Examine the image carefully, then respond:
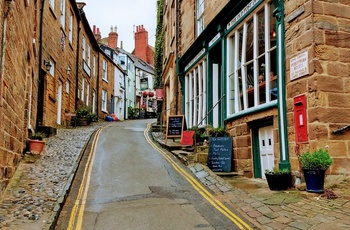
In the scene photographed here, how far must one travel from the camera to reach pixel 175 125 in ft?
44.8

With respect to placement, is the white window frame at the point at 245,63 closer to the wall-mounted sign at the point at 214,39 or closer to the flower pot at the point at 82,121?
the wall-mounted sign at the point at 214,39

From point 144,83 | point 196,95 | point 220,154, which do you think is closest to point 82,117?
point 196,95

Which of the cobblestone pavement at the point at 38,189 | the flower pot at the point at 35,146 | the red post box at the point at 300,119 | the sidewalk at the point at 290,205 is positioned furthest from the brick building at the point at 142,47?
the sidewalk at the point at 290,205

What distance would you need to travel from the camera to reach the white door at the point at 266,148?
8062 mm

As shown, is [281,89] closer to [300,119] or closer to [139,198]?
[300,119]

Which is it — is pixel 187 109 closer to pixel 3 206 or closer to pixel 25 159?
pixel 25 159

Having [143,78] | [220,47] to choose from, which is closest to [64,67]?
[220,47]

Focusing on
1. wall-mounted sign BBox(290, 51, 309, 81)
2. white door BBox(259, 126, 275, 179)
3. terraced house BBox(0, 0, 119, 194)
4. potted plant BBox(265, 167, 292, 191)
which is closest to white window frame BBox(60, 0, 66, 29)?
terraced house BBox(0, 0, 119, 194)

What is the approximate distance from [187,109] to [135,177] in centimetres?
685

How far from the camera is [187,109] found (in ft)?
48.6

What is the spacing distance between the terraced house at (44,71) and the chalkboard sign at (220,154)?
191 inches

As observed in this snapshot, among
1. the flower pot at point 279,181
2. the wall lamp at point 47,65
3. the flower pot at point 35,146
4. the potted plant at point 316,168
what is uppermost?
the wall lamp at point 47,65

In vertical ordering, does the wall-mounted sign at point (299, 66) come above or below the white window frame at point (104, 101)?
below

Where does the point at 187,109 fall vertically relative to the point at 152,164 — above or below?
above
